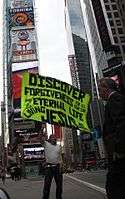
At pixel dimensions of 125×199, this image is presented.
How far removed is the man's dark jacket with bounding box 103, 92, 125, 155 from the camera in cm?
495

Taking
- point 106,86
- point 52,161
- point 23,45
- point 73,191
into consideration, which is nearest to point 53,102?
point 52,161

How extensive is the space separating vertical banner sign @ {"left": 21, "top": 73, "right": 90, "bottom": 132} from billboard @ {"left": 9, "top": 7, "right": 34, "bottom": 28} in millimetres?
112850

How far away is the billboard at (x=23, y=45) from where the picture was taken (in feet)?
391

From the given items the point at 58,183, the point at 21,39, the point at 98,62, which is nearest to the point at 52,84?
the point at 58,183

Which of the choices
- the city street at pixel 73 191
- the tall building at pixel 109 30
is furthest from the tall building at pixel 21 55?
the city street at pixel 73 191

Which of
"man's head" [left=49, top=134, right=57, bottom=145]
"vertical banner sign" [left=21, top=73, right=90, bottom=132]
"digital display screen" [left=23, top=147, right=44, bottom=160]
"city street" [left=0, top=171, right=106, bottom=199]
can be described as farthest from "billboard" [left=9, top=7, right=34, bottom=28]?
"man's head" [left=49, top=134, right=57, bottom=145]

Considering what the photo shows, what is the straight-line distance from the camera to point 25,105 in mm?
10711

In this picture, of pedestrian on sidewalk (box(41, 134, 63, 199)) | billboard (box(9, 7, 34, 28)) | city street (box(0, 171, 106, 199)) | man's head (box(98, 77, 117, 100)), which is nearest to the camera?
man's head (box(98, 77, 117, 100))

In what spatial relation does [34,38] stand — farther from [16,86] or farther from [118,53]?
[118,53]

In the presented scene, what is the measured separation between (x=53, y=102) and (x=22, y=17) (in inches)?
4546

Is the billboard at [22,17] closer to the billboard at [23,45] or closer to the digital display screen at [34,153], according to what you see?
the billboard at [23,45]

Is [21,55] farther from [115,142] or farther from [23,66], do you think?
[115,142]

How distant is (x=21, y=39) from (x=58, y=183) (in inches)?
4387

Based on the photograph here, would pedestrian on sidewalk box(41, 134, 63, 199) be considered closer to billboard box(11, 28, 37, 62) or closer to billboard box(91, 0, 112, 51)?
billboard box(91, 0, 112, 51)
